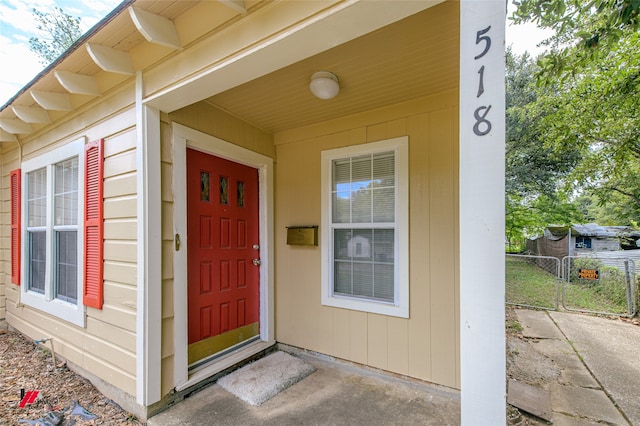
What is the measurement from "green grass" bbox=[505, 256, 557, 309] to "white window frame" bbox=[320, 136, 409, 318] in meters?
3.91

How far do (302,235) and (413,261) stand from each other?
1.17 meters

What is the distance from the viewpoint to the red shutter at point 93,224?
2379 millimetres

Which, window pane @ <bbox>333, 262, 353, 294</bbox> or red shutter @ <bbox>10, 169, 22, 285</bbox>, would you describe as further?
red shutter @ <bbox>10, 169, 22, 285</bbox>

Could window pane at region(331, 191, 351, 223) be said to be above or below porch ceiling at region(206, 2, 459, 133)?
below

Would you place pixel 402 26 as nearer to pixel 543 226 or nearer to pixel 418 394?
pixel 418 394

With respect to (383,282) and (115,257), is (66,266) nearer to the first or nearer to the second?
(115,257)

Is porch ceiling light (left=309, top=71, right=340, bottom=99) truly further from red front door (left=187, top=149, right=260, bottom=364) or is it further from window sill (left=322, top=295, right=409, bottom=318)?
window sill (left=322, top=295, right=409, bottom=318)

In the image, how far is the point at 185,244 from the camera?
2.30 metres

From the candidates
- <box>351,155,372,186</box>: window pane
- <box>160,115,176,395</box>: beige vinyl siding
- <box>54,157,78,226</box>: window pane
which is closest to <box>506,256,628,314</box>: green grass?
<box>351,155,372,186</box>: window pane

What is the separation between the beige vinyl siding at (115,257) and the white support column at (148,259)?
12cm

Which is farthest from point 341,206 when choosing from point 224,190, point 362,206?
point 224,190

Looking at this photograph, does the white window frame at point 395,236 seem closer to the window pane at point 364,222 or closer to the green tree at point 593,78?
the window pane at point 364,222

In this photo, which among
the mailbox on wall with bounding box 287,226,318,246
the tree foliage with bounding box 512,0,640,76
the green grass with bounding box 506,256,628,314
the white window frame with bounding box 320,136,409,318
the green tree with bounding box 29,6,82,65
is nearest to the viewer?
the tree foliage with bounding box 512,0,640,76

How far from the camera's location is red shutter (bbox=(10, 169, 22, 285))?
3.61 meters
